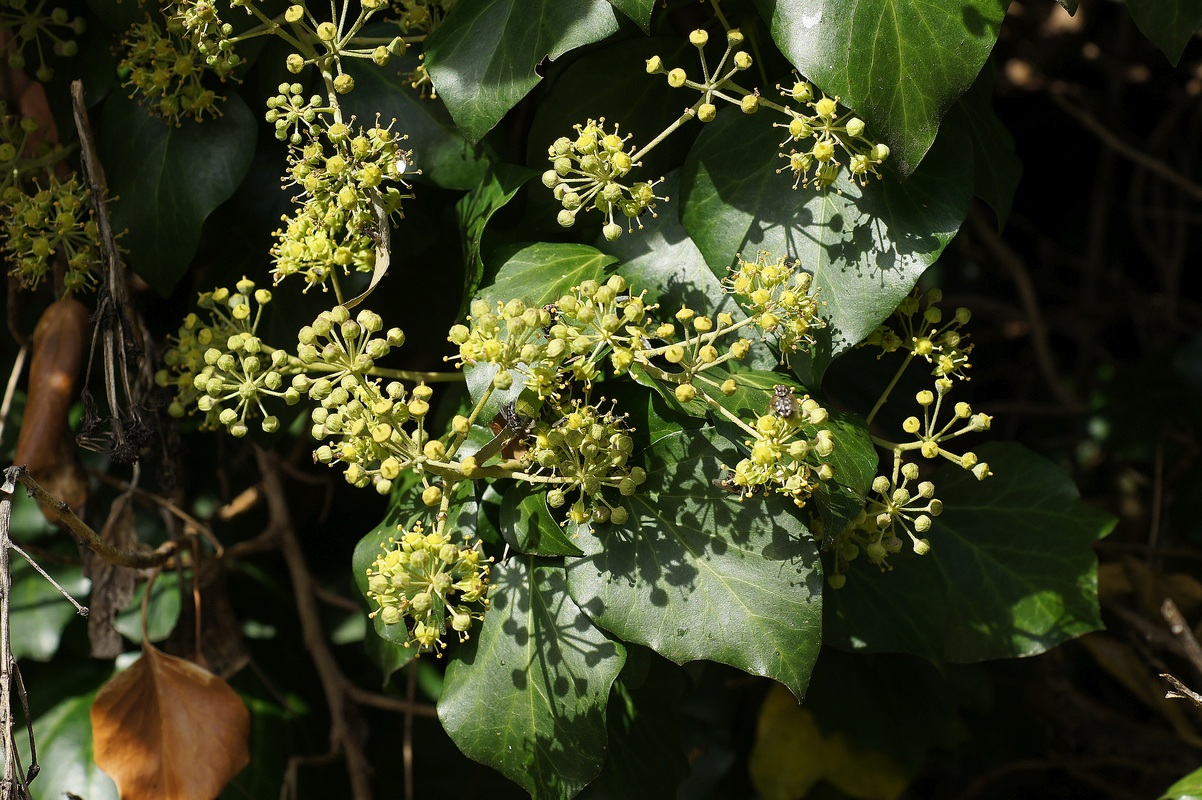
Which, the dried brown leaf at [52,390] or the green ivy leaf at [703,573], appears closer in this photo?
the green ivy leaf at [703,573]

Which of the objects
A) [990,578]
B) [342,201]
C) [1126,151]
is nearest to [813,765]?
[990,578]

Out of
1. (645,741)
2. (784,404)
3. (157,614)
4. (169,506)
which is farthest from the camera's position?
(157,614)

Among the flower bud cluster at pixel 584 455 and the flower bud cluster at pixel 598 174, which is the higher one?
the flower bud cluster at pixel 598 174

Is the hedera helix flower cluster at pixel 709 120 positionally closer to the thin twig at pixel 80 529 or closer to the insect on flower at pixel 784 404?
the insect on flower at pixel 784 404

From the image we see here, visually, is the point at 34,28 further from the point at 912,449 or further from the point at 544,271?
the point at 912,449

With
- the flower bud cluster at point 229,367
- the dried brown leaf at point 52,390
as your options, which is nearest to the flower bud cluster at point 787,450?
the flower bud cluster at point 229,367

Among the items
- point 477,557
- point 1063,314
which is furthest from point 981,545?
point 1063,314
